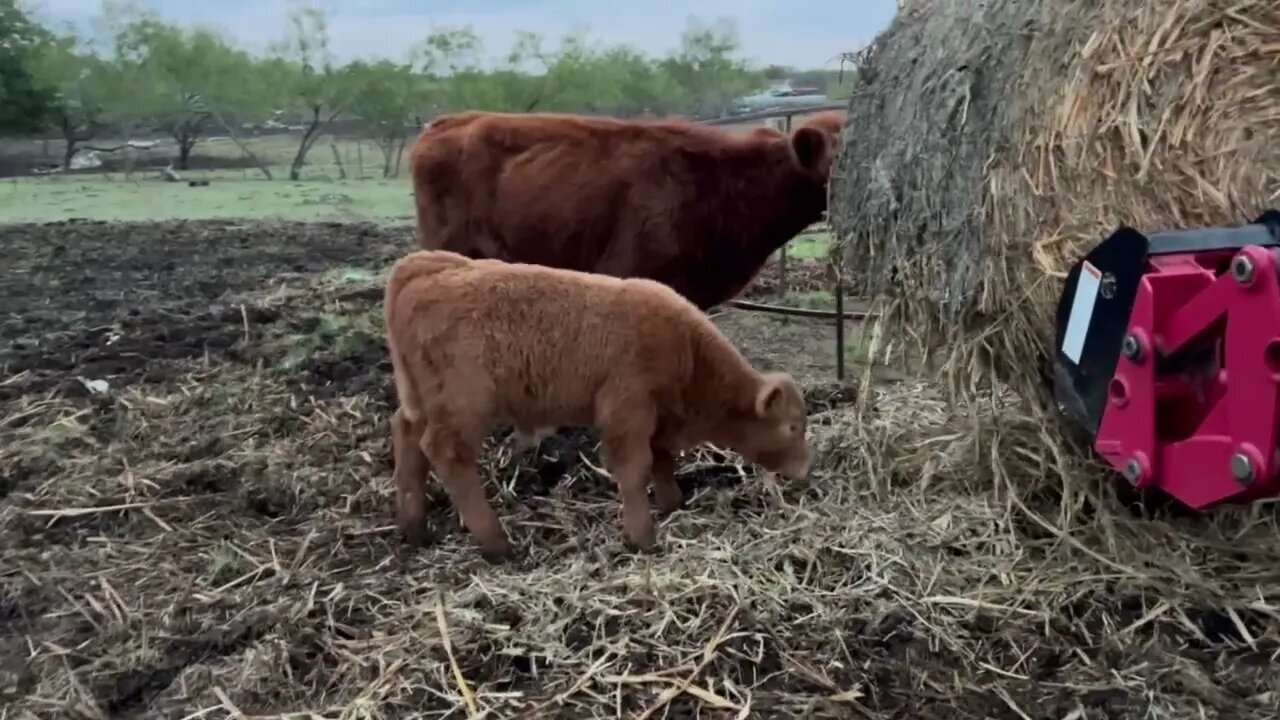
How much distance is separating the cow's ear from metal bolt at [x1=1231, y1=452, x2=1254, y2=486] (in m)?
3.93

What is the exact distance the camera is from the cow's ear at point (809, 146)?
6.27 meters

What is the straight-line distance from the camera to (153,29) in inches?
791

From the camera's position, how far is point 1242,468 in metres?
2.59

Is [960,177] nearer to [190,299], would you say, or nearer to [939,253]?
[939,253]

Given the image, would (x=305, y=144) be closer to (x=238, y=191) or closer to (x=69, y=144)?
(x=238, y=191)

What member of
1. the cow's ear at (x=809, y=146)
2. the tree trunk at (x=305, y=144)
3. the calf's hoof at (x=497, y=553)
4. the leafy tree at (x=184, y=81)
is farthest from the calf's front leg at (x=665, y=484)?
the leafy tree at (x=184, y=81)

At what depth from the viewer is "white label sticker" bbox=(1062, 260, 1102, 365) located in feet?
10.2

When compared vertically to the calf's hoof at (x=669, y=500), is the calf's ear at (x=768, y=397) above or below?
above

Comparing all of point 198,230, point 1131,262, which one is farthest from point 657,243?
point 198,230

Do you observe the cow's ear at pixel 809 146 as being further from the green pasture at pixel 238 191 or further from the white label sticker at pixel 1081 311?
the green pasture at pixel 238 191

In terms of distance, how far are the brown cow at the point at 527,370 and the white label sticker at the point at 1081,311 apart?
154 centimetres

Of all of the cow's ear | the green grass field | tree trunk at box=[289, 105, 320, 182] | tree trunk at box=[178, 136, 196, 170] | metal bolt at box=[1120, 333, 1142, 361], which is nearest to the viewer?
metal bolt at box=[1120, 333, 1142, 361]

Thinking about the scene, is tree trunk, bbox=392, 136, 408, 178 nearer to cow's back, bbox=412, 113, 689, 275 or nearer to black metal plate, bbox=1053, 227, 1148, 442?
cow's back, bbox=412, 113, 689, 275

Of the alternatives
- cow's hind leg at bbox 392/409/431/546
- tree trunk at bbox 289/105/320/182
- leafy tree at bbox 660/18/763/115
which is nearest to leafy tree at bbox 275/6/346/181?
tree trunk at bbox 289/105/320/182
